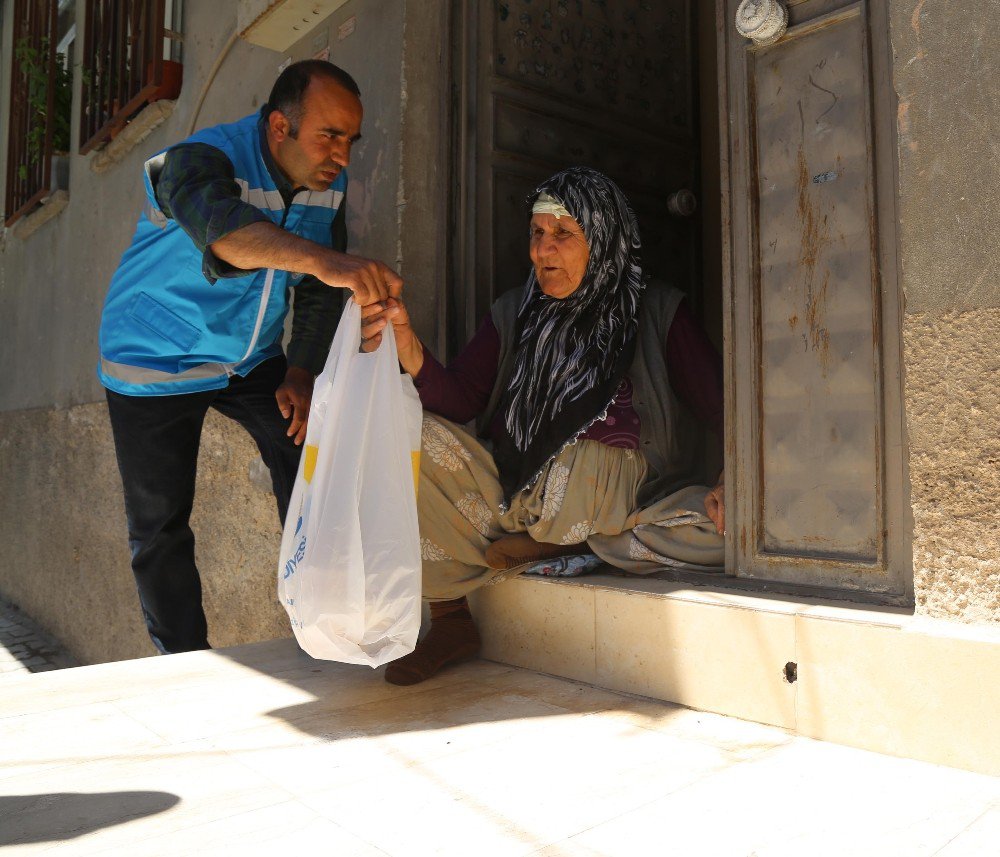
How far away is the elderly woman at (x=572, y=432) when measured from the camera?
2332 mm

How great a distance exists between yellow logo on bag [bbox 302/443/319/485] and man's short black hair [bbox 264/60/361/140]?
1019 mm

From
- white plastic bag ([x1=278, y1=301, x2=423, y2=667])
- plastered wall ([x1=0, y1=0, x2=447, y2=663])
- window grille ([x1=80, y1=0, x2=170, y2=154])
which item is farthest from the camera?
window grille ([x1=80, y1=0, x2=170, y2=154])

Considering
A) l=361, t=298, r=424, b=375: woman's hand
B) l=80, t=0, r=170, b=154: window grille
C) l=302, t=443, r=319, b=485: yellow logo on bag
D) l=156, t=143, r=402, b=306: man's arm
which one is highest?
l=80, t=0, r=170, b=154: window grille

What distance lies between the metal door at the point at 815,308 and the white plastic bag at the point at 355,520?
2.56 feet

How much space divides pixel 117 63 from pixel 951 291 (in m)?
5.78

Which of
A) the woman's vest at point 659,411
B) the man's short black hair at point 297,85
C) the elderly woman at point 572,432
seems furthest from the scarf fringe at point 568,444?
the man's short black hair at point 297,85

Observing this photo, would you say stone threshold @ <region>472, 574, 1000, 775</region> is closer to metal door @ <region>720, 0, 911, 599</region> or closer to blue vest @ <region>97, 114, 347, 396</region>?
metal door @ <region>720, 0, 911, 599</region>

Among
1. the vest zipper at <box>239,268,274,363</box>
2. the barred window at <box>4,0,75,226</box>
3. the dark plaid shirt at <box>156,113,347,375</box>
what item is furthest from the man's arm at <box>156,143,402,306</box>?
the barred window at <box>4,0,75,226</box>

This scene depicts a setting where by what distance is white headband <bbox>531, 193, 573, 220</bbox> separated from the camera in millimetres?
2570

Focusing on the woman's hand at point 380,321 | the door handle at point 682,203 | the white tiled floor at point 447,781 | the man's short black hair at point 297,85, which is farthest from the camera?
the door handle at point 682,203

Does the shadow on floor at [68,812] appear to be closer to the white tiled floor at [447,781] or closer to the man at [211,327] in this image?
the white tiled floor at [447,781]

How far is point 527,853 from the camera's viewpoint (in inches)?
50.5

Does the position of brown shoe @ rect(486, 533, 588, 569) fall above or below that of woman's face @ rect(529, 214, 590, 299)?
below

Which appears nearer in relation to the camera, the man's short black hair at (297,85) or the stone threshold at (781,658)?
the stone threshold at (781,658)
